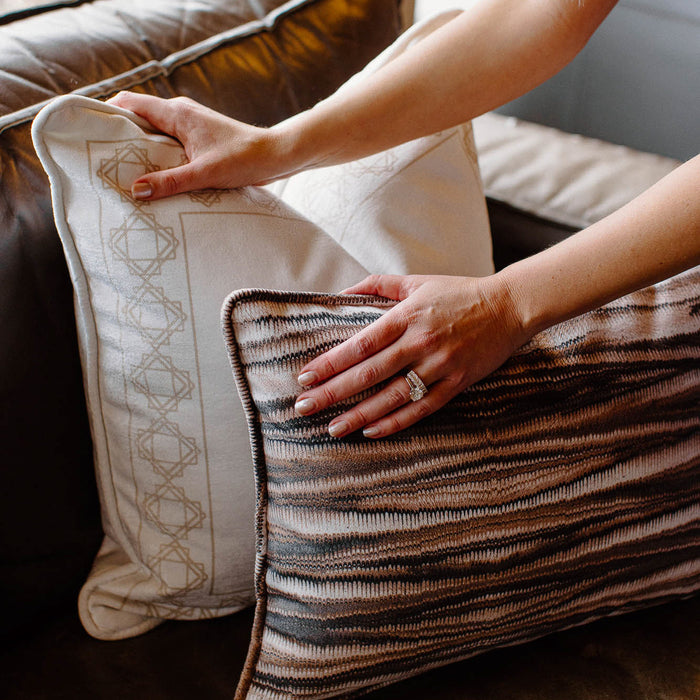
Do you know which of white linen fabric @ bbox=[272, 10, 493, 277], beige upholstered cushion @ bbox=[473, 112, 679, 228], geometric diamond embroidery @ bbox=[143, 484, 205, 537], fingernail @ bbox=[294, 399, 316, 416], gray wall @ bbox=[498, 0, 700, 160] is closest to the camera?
fingernail @ bbox=[294, 399, 316, 416]

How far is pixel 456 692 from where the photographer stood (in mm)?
676

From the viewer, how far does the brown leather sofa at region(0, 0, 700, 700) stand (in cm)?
63

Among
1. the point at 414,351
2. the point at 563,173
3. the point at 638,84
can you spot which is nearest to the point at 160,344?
the point at 414,351

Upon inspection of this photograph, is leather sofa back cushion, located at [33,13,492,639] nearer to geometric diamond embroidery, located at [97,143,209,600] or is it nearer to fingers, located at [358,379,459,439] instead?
geometric diamond embroidery, located at [97,143,209,600]

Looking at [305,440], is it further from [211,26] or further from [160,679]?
[211,26]

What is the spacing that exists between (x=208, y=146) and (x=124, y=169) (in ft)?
0.30

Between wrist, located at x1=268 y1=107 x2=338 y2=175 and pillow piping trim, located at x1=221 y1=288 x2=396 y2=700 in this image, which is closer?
pillow piping trim, located at x1=221 y1=288 x2=396 y2=700

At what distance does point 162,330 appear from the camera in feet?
1.94

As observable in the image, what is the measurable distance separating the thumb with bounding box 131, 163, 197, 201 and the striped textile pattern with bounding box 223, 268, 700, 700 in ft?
0.45

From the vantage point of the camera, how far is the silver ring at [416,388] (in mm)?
566

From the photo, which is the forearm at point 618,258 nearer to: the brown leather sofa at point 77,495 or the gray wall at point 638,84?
the brown leather sofa at point 77,495

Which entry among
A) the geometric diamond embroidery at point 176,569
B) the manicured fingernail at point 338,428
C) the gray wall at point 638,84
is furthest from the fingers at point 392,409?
the gray wall at point 638,84

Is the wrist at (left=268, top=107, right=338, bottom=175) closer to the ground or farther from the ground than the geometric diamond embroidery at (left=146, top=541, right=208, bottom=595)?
farther from the ground

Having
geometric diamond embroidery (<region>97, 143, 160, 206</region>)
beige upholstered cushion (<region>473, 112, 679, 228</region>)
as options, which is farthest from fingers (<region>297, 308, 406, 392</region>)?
beige upholstered cushion (<region>473, 112, 679, 228</region>)
